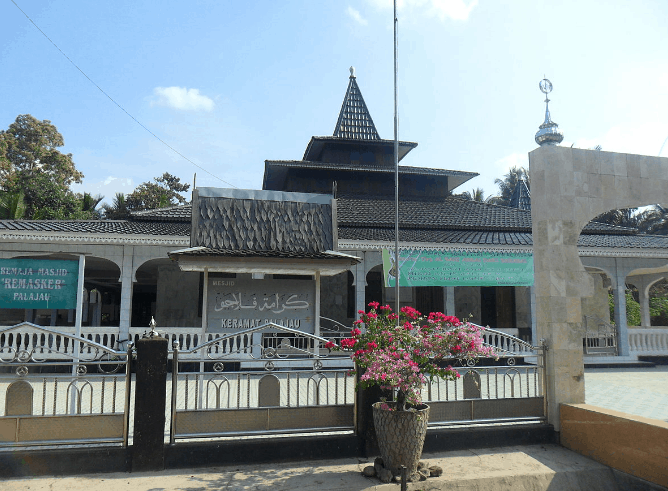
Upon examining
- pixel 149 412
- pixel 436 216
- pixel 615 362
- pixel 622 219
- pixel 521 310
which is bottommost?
pixel 615 362

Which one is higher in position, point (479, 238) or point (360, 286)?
point (479, 238)

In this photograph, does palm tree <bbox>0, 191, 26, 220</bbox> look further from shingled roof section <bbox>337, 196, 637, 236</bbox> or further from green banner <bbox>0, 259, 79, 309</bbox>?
green banner <bbox>0, 259, 79, 309</bbox>

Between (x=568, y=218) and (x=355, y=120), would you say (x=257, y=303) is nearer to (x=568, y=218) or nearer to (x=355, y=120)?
(x=568, y=218)

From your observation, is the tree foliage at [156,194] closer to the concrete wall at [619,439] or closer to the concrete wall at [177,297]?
the concrete wall at [177,297]

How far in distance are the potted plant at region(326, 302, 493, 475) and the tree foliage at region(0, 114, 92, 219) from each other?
31151mm

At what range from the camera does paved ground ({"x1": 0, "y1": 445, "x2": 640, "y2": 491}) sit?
5125 mm

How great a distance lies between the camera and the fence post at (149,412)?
5516 mm

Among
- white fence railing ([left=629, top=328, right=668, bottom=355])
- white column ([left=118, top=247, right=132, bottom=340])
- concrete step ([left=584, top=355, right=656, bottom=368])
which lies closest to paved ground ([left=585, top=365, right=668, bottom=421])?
concrete step ([left=584, top=355, right=656, bottom=368])

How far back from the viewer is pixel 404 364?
5.38 metres

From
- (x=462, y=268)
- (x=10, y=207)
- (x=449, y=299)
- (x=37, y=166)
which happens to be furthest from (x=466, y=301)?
(x=37, y=166)

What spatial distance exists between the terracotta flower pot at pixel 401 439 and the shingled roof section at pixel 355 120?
19.4 metres

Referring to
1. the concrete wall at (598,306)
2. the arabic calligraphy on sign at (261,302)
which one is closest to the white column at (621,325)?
the concrete wall at (598,306)

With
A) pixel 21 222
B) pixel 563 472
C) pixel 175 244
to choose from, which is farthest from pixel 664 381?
pixel 21 222

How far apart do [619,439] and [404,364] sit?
2.84 m
